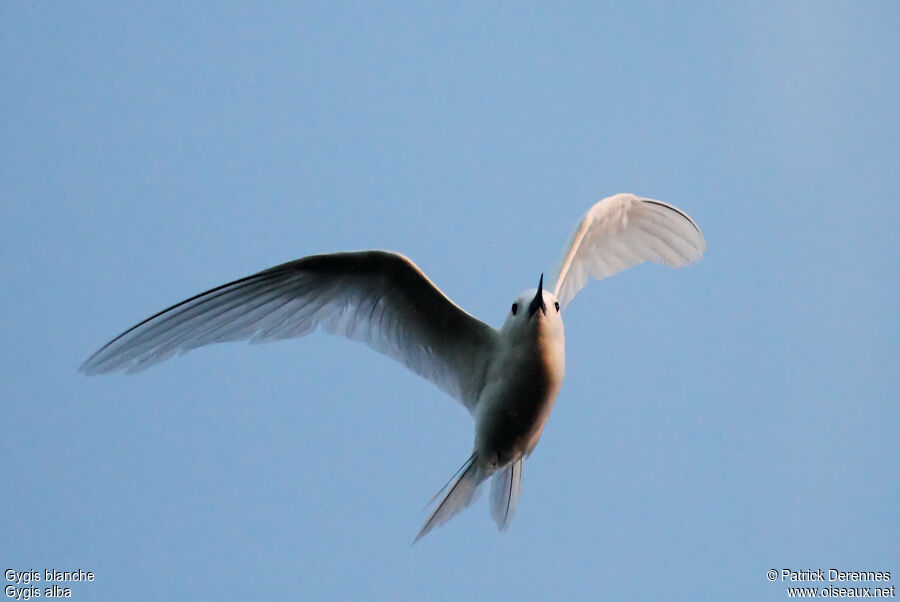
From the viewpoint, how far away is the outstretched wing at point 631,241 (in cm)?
278

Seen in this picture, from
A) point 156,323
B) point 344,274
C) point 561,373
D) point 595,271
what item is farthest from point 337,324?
point 595,271

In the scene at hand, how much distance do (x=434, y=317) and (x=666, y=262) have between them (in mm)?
910

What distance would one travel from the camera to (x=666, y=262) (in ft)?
9.59

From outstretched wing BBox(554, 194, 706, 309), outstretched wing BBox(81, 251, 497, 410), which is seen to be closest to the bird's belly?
outstretched wing BBox(81, 251, 497, 410)

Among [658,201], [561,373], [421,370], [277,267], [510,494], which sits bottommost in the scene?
[510,494]

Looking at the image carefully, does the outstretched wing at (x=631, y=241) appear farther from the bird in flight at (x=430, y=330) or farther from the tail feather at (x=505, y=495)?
the tail feather at (x=505, y=495)

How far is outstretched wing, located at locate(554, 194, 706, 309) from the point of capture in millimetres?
2775

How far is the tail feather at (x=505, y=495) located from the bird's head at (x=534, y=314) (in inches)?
20.4

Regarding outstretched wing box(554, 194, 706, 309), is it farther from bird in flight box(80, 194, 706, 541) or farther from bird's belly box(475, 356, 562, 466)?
bird's belly box(475, 356, 562, 466)

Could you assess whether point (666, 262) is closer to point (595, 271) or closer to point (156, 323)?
point (595, 271)

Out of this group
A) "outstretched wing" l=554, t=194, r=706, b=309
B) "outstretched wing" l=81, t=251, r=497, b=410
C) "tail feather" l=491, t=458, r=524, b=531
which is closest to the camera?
"outstretched wing" l=81, t=251, r=497, b=410

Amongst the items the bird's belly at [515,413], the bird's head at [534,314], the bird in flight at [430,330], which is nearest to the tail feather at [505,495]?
the bird in flight at [430,330]

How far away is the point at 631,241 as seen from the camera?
2.90 metres

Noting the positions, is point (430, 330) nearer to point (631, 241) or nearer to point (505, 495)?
point (505, 495)
